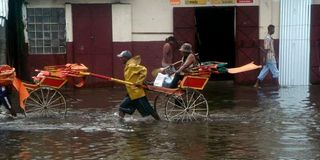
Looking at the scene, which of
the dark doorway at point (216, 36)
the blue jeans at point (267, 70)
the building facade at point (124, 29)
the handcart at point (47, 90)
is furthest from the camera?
the dark doorway at point (216, 36)

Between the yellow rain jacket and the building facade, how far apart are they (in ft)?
21.2

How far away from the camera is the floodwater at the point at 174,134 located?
8656 mm

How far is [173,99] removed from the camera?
37.8ft

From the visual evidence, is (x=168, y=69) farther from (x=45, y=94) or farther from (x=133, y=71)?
(x=45, y=94)

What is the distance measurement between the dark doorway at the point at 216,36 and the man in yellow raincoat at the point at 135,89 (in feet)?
29.9

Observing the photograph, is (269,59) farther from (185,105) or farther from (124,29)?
(185,105)

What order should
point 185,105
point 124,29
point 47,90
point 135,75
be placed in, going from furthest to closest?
point 124,29
point 47,90
point 185,105
point 135,75

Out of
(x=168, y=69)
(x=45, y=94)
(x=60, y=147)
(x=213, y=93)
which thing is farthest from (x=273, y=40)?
(x=60, y=147)

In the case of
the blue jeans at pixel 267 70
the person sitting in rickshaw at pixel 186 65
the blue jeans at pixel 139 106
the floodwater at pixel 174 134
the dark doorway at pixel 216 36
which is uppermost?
the dark doorway at pixel 216 36

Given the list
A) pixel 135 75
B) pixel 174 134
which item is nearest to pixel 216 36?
pixel 135 75

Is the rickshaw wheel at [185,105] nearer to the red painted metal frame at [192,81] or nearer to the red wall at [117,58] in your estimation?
the red painted metal frame at [192,81]

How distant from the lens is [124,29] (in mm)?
17672

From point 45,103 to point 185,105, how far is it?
2855 mm

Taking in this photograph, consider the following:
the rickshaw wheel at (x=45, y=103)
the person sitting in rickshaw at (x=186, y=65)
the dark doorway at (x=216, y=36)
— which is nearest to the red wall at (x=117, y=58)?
the dark doorway at (x=216, y=36)
